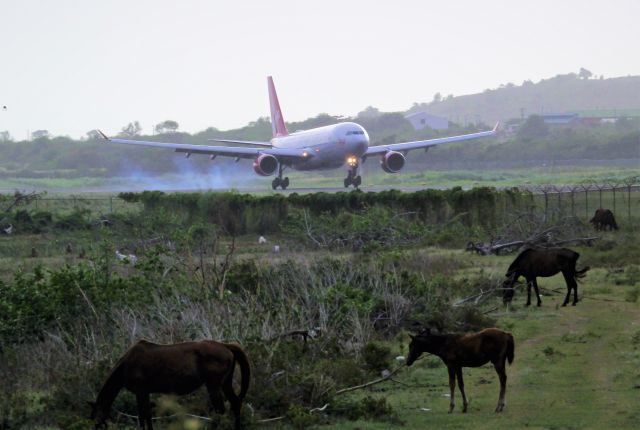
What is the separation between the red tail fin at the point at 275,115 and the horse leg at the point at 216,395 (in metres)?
68.4

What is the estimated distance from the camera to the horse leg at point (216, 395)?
11664mm

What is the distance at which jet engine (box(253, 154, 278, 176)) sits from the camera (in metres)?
65.9

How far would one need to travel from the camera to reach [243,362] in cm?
1184

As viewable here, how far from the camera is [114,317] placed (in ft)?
53.0

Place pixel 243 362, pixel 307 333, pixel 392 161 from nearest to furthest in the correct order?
pixel 243 362, pixel 307 333, pixel 392 161

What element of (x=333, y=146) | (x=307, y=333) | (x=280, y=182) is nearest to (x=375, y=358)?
(x=307, y=333)

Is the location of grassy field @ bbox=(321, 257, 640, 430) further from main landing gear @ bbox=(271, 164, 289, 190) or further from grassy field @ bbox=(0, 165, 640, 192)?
grassy field @ bbox=(0, 165, 640, 192)

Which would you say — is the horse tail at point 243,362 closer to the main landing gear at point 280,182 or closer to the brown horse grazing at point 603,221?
the brown horse grazing at point 603,221

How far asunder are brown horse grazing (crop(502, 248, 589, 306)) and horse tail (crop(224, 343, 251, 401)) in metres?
10.2

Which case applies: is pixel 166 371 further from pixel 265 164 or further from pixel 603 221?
pixel 265 164

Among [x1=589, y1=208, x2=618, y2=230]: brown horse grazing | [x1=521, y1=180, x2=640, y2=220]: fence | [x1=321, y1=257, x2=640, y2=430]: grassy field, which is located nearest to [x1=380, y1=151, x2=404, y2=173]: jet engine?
[x1=521, y1=180, x2=640, y2=220]: fence

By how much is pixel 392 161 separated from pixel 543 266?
48.1 m

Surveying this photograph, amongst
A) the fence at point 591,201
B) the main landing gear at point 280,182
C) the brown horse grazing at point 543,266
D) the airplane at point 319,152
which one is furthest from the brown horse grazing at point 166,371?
the main landing gear at point 280,182

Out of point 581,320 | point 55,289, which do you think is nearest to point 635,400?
point 581,320
